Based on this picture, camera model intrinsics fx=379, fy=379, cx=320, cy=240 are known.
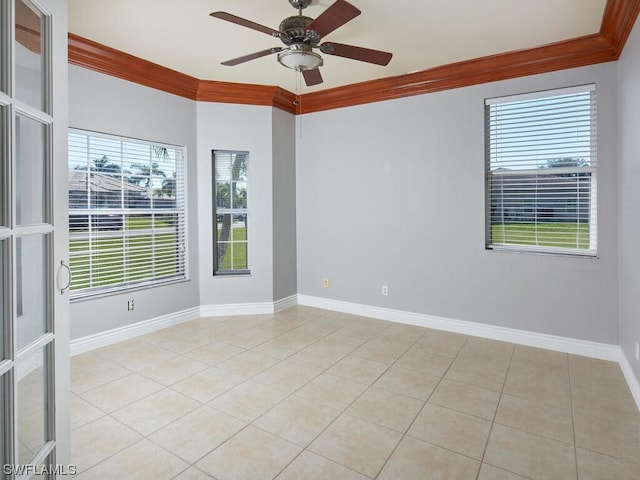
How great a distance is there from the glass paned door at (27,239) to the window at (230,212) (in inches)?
124

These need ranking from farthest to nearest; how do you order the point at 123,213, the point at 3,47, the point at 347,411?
the point at 123,213
the point at 347,411
the point at 3,47

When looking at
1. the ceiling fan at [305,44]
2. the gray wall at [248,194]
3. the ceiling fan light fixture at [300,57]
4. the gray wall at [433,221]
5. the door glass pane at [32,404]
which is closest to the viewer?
the door glass pane at [32,404]

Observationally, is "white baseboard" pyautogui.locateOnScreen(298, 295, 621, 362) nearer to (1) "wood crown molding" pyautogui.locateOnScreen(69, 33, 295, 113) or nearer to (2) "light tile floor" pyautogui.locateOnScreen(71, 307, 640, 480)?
(2) "light tile floor" pyautogui.locateOnScreen(71, 307, 640, 480)

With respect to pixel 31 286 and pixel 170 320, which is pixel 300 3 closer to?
pixel 31 286

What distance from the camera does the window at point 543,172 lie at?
Result: 3.36m

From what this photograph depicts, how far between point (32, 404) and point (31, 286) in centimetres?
41

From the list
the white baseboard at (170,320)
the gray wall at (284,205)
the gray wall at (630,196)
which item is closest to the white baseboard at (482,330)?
the gray wall at (630,196)

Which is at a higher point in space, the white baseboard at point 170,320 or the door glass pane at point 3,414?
the door glass pane at point 3,414

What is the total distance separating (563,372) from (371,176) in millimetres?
2729

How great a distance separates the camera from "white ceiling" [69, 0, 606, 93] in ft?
9.08

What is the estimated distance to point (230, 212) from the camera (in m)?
4.70

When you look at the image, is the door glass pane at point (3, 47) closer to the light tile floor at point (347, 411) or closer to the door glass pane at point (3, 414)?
the door glass pane at point (3, 414)

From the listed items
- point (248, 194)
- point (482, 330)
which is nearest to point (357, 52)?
point (248, 194)

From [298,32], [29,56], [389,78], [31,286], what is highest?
[389,78]
